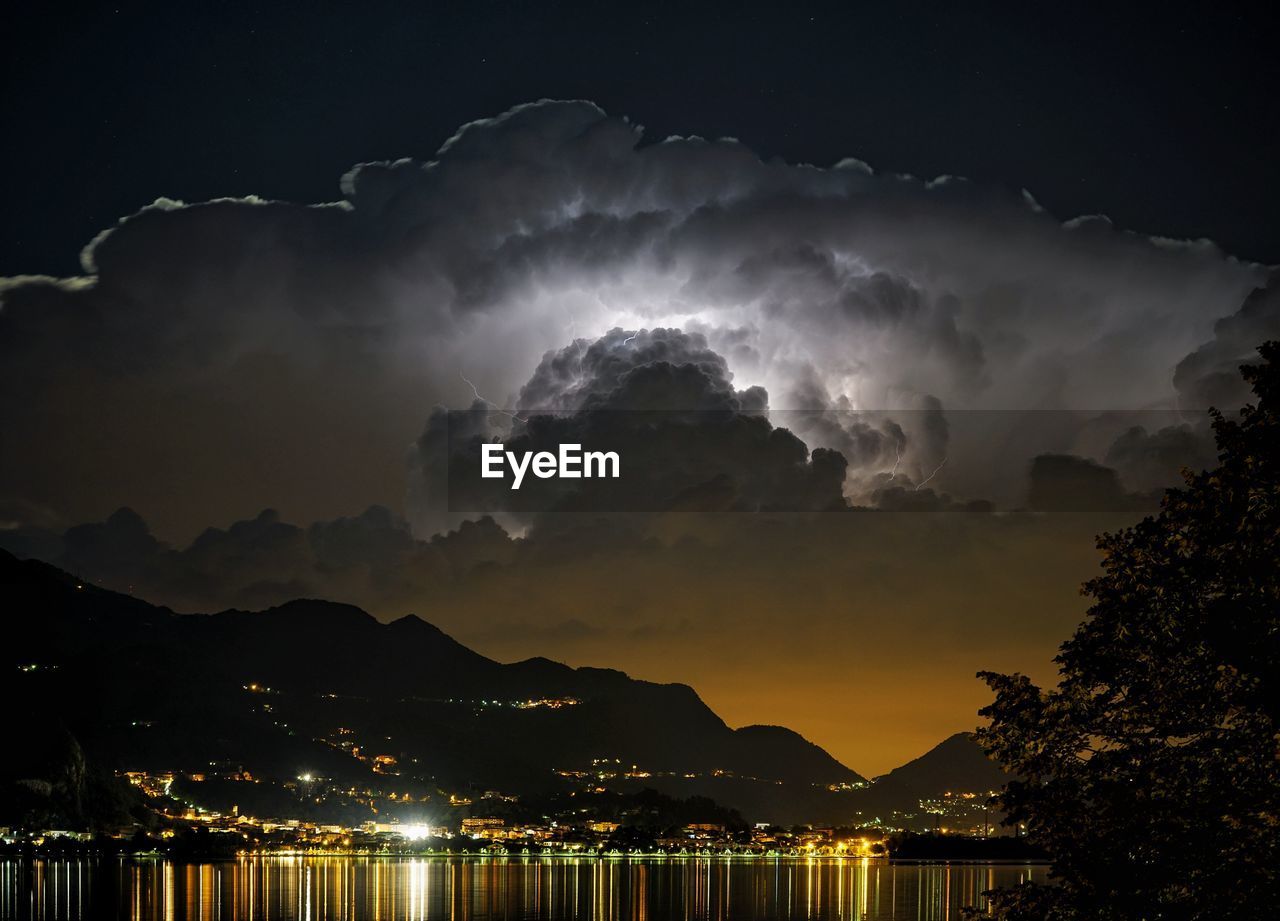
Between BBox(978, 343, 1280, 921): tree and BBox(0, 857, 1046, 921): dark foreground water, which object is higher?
BBox(978, 343, 1280, 921): tree

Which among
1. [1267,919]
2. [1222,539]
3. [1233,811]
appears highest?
[1222,539]

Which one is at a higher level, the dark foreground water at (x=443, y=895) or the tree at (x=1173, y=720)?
the tree at (x=1173, y=720)

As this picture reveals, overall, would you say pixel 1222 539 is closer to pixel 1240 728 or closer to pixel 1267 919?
pixel 1240 728

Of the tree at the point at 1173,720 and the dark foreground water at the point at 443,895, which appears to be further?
the dark foreground water at the point at 443,895

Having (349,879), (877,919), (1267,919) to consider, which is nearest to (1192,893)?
(1267,919)

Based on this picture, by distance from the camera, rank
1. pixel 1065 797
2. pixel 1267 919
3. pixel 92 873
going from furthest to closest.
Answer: pixel 92 873 < pixel 1065 797 < pixel 1267 919

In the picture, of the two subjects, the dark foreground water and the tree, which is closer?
the tree
